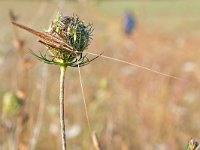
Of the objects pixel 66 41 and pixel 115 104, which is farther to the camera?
pixel 115 104

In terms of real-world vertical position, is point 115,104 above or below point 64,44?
below

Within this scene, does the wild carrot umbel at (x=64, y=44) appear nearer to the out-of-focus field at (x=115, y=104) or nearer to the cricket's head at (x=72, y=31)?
the cricket's head at (x=72, y=31)

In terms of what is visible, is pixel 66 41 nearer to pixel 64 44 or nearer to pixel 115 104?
pixel 64 44

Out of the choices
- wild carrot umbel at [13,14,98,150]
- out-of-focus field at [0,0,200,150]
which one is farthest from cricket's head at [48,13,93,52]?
out-of-focus field at [0,0,200,150]

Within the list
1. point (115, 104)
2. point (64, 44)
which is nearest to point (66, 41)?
point (64, 44)

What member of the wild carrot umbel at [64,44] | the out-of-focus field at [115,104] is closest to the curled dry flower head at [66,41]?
the wild carrot umbel at [64,44]

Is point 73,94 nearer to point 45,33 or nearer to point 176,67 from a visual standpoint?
point 176,67

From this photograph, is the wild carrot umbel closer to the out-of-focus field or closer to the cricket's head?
the cricket's head
